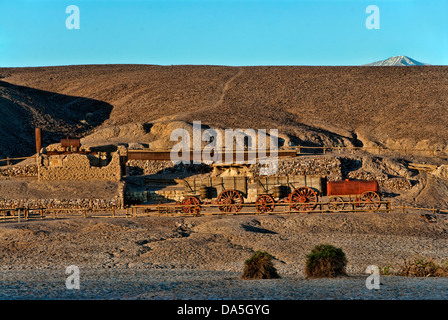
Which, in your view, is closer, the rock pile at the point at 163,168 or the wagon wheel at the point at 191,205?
the wagon wheel at the point at 191,205

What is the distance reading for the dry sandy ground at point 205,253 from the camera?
1445 centimetres

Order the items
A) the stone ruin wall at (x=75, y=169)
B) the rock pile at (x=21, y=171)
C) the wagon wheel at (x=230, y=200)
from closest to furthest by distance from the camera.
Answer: the wagon wheel at (x=230, y=200) < the stone ruin wall at (x=75, y=169) < the rock pile at (x=21, y=171)

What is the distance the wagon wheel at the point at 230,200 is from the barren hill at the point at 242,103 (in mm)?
27069

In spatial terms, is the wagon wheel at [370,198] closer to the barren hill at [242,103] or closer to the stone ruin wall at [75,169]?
the stone ruin wall at [75,169]

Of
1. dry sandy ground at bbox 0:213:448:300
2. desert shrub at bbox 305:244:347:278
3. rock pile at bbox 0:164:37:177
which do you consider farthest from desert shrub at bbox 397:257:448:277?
rock pile at bbox 0:164:37:177

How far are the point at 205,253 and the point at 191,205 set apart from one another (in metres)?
9.03

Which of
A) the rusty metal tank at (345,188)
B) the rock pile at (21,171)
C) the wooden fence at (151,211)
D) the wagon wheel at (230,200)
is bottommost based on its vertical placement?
the wooden fence at (151,211)

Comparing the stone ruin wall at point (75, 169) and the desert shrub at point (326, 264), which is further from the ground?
the stone ruin wall at point (75, 169)

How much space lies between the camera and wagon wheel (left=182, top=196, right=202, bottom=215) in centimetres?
3161

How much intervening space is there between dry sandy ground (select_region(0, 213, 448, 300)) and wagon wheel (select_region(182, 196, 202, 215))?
1.78 metres

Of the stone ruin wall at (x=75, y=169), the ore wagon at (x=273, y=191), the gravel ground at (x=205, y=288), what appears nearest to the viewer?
the gravel ground at (x=205, y=288)

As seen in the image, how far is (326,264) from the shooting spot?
1744 cm

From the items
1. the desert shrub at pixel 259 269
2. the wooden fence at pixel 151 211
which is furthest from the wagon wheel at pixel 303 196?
the desert shrub at pixel 259 269

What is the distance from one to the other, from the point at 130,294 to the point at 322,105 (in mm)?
71023
